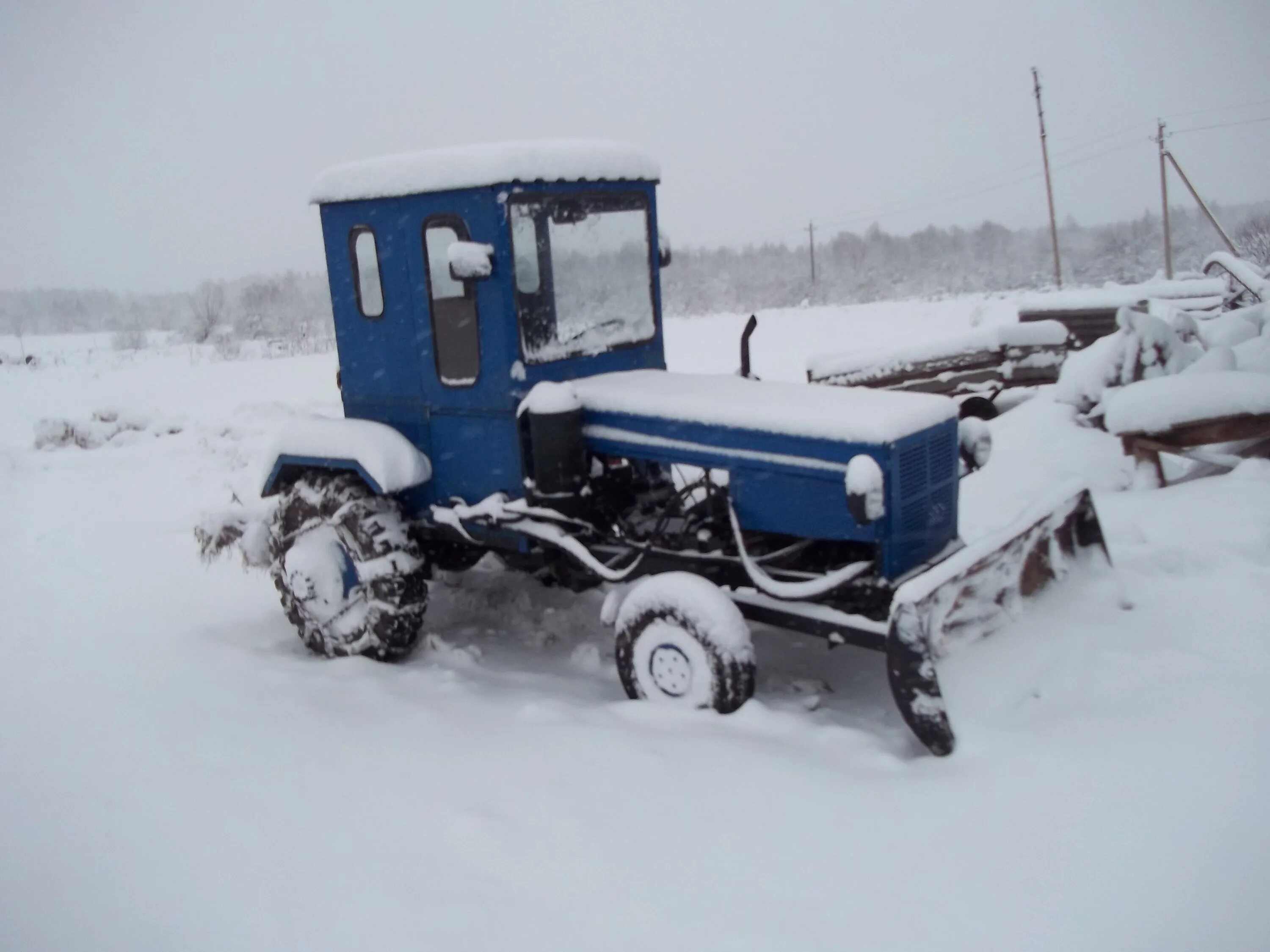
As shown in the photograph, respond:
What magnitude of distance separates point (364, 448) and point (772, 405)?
217 centimetres

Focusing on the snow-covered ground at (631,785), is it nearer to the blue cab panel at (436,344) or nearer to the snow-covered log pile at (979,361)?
the blue cab panel at (436,344)

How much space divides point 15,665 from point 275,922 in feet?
10.1

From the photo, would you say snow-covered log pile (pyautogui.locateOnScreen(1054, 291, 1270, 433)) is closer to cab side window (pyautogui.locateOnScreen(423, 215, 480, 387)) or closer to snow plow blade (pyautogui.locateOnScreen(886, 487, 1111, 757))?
snow plow blade (pyautogui.locateOnScreen(886, 487, 1111, 757))

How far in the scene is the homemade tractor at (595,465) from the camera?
3.97 meters

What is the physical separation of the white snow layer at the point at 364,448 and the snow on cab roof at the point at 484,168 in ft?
4.06

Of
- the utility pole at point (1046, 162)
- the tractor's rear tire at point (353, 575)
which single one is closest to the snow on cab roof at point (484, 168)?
A: the tractor's rear tire at point (353, 575)

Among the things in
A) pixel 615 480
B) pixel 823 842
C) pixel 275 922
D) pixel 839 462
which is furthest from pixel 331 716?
pixel 839 462

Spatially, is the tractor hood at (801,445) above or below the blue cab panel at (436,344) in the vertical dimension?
below

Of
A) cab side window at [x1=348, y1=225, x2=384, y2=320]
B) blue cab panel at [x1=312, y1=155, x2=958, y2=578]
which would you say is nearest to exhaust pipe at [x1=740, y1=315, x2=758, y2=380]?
blue cab panel at [x1=312, y1=155, x2=958, y2=578]

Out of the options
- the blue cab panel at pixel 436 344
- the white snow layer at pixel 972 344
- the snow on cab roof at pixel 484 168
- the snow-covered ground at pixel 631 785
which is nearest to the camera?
the snow-covered ground at pixel 631 785

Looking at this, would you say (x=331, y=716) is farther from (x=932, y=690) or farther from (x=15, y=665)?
(x=932, y=690)

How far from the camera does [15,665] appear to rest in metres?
4.88

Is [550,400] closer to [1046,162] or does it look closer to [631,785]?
[631,785]

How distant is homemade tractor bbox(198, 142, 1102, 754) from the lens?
3971 mm
